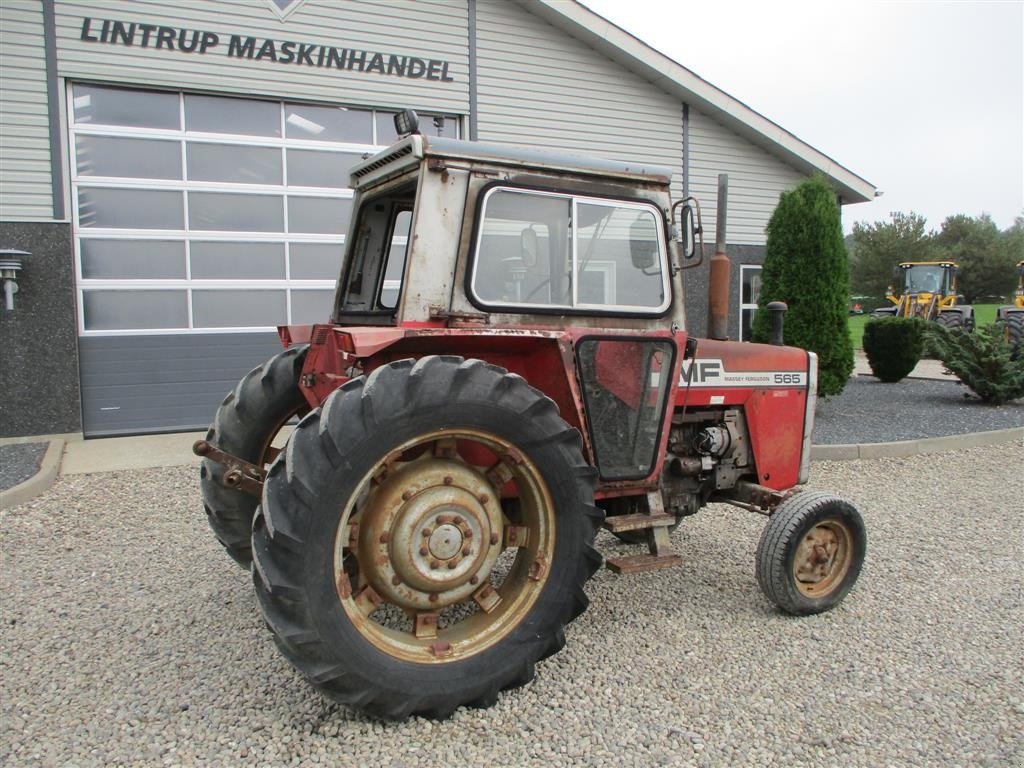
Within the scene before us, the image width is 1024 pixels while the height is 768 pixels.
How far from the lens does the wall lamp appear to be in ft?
24.0

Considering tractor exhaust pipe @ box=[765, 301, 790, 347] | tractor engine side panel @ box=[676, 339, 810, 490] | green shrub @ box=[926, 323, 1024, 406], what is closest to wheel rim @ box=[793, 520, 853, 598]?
tractor engine side panel @ box=[676, 339, 810, 490]

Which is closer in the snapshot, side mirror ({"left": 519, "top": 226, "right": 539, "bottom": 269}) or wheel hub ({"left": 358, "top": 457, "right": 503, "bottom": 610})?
wheel hub ({"left": 358, "top": 457, "right": 503, "bottom": 610})

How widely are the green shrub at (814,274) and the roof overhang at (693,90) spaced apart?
1227mm

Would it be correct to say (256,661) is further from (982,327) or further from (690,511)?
(982,327)

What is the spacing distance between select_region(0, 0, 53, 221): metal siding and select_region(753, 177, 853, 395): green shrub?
8.12 metres

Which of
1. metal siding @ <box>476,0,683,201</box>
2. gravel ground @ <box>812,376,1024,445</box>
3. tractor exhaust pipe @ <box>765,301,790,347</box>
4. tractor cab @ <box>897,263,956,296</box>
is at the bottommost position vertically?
gravel ground @ <box>812,376,1024,445</box>

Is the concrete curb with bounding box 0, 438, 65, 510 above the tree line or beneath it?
beneath

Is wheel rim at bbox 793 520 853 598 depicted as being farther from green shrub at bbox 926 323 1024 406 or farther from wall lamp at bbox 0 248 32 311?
green shrub at bbox 926 323 1024 406

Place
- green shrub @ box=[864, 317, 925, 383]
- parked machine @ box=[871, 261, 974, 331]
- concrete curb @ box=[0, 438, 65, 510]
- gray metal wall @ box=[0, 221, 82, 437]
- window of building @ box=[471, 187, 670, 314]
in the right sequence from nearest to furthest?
window of building @ box=[471, 187, 670, 314], concrete curb @ box=[0, 438, 65, 510], gray metal wall @ box=[0, 221, 82, 437], green shrub @ box=[864, 317, 925, 383], parked machine @ box=[871, 261, 974, 331]

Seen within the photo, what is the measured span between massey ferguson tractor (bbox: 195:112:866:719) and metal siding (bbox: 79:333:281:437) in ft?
16.9

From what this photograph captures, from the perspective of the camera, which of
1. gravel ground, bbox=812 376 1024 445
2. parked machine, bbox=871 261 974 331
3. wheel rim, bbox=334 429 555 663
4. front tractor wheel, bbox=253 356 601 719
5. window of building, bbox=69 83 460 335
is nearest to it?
front tractor wheel, bbox=253 356 601 719

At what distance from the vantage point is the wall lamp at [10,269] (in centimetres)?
731

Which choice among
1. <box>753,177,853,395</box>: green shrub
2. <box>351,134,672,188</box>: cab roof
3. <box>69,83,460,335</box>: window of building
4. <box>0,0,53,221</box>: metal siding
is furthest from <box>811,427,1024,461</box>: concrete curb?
<box>0,0,53,221</box>: metal siding

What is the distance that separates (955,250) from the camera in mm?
47531
